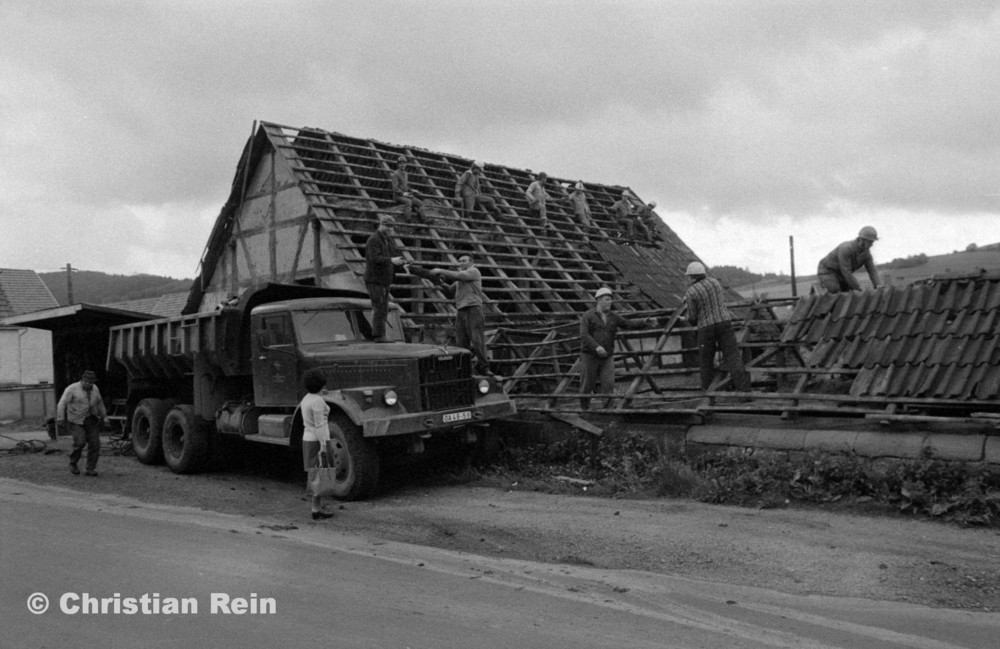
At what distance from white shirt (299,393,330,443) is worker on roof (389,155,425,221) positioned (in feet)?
Answer: 31.1

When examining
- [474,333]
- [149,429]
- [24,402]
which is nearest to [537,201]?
[474,333]

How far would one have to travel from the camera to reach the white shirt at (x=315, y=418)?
26.8 ft

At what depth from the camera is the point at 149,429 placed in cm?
1245

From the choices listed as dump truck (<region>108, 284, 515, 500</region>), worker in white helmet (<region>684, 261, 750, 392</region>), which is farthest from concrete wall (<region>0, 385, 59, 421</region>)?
worker in white helmet (<region>684, 261, 750, 392</region>)

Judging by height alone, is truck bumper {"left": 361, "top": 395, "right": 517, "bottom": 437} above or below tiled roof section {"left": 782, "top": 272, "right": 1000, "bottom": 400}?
below

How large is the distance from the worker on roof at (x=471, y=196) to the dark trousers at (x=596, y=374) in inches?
364

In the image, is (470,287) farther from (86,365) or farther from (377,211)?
(86,365)

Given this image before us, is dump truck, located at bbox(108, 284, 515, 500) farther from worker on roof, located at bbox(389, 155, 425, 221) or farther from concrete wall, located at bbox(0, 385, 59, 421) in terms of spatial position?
concrete wall, located at bbox(0, 385, 59, 421)

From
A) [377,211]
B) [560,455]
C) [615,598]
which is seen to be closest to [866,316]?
[560,455]

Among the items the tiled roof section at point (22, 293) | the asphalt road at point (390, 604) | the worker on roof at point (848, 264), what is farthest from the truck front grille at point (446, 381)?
the tiled roof section at point (22, 293)

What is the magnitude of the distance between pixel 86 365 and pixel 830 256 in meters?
13.6

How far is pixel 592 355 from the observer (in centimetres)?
1073

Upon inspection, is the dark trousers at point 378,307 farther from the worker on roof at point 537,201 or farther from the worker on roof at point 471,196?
the worker on roof at point 537,201

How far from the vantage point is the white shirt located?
818cm
